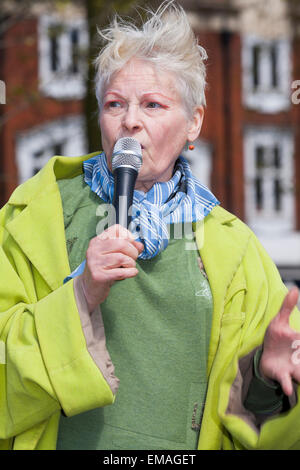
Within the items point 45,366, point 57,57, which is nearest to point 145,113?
point 45,366

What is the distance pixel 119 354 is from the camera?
1.71 m

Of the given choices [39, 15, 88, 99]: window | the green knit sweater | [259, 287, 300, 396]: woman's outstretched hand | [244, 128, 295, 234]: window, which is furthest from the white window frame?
[259, 287, 300, 396]: woman's outstretched hand

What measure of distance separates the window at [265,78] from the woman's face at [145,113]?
13852 millimetres

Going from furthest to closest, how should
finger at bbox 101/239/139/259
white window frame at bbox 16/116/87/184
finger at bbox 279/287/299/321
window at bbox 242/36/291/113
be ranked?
window at bbox 242/36/291/113 < white window frame at bbox 16/116/87/184 < finger at bbox 279/287/299/321 < finger at bbox 101/239/139/259

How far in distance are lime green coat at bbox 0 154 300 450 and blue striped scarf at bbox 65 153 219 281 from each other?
0.07 m

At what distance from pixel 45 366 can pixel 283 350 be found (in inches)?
22.8

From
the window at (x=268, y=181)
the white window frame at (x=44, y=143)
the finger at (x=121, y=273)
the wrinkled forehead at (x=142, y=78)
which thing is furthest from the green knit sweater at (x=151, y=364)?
the window at (x=268, y=181)

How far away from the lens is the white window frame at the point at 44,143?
44.9 feet

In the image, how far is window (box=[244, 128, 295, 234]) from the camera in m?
15.5

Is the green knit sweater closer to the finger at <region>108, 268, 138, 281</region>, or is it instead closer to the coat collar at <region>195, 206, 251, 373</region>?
the coat collar at <region>195, 206, 251, 373</region>

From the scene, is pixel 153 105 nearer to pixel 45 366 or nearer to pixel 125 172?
pixel 125 172

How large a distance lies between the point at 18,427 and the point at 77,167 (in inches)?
31.2

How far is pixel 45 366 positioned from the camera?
5.00 ft
